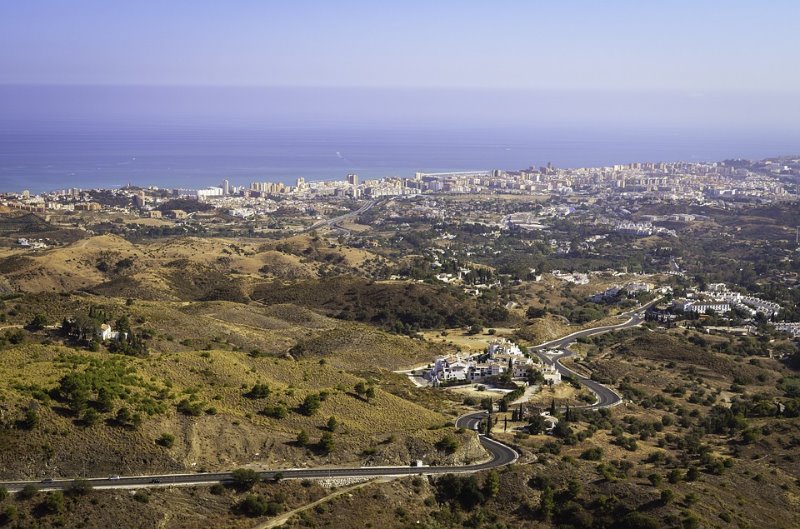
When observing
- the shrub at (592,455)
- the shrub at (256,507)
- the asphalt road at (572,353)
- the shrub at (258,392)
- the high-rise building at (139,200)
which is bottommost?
the high-rise building at (139,200)

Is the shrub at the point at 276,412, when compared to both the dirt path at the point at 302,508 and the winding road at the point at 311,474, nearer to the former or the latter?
the winding road at the point at 311,474

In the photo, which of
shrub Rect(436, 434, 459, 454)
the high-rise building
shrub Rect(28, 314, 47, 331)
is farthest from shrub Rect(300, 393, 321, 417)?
the high-rise building

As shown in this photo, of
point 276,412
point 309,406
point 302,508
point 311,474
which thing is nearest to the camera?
point 302,508

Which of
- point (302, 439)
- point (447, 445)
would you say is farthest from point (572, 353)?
point (302, 439)

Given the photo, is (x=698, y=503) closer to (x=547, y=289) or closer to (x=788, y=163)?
(x=547, y=289)

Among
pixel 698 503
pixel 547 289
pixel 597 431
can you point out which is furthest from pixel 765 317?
pixel 698 503

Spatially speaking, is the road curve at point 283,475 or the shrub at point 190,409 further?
the shrub at point 190,409

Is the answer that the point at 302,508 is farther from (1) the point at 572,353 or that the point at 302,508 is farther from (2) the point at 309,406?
(1) the point at 572,353

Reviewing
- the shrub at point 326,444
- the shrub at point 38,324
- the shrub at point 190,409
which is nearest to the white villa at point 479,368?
the shrub at point 326,444

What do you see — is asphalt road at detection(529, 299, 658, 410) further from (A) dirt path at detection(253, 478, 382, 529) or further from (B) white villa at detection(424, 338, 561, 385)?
(A) dirt path at detection(253, 478, 382, 529)
